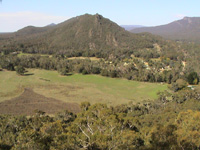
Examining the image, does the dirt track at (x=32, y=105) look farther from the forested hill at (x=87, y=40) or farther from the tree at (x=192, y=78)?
the forested hill at (x=87, y=40)

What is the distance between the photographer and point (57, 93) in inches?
2163

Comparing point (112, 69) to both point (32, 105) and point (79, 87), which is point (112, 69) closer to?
point (79, 87)

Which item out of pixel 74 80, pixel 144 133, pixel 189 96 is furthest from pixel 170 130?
pixel 74 80

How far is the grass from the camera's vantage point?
2051 inches

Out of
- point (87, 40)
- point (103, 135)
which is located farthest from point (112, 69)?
point (87, 40)

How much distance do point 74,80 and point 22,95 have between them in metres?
21.4

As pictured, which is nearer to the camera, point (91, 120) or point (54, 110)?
point (91, 120)

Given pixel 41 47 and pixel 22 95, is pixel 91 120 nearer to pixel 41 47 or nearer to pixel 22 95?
pixel 22 95

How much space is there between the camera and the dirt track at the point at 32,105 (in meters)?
42.2

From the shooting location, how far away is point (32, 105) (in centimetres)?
4600

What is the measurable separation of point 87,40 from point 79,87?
301 feet

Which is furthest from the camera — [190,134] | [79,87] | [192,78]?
[192,78]

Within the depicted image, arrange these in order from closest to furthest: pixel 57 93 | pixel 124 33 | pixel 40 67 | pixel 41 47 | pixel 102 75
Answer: pixel 57 93 < pixel 102 75 < pixel 40 67 < pixel 41 47 < pixel 124 33

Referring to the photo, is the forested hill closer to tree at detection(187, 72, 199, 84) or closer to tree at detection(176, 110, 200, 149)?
tree at detection(187, 72, 199, 84)
